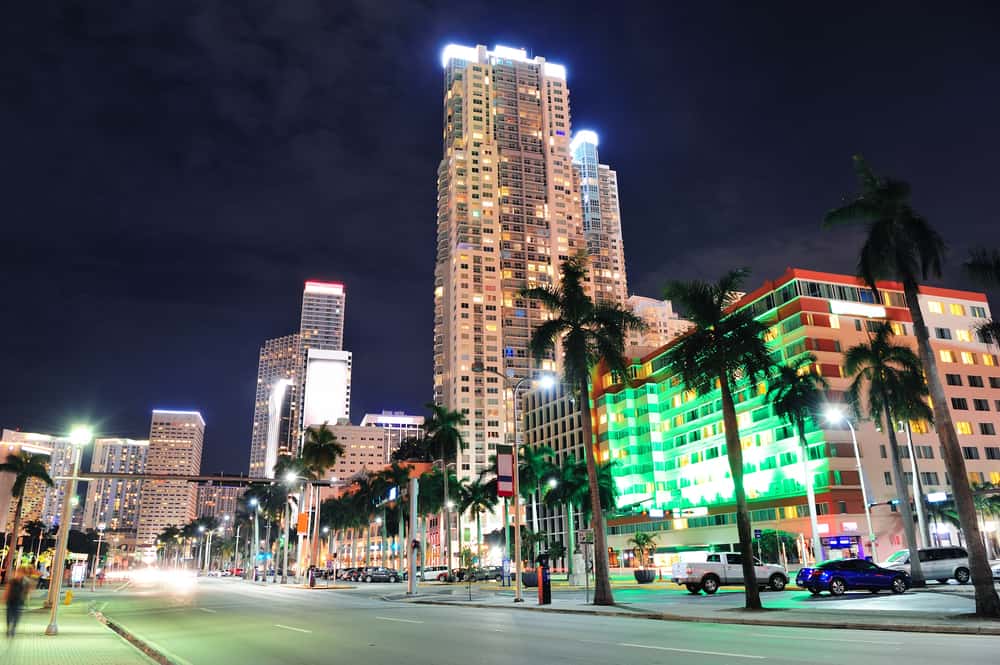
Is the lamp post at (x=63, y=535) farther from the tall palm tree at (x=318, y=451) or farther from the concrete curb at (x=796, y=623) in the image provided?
the tall palm tree at (x=318, y=451)

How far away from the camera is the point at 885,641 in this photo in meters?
15.8

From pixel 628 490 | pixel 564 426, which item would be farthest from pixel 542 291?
pixel 564 426

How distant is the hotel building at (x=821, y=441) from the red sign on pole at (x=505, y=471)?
3944 centimetres

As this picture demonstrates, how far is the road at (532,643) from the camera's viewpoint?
13328 millimetres

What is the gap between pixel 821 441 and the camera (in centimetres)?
8069

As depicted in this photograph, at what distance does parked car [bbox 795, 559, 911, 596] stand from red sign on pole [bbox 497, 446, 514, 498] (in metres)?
14.9

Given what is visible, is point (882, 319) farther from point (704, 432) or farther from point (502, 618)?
point (502, 618)

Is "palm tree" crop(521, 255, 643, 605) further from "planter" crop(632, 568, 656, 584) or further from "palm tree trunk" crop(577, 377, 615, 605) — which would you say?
"planter" crop(632, 568, 656, 584)

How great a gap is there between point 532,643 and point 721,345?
17562 millimetres

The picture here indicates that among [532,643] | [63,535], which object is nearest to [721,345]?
[532,643]

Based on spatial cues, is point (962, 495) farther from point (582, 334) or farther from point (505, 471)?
point (505, 471)

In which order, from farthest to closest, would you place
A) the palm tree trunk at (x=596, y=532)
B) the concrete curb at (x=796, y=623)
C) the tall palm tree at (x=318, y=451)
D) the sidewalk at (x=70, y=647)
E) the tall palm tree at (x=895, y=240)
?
the tall palm tree at (x=318, y=451)
the palm tree trunk at (x=596, y=532)
the tall palm tree at (x=895, y=240)
the concrete curb at (x=796, y=623)
the sidewalk at (x=70, y=647)

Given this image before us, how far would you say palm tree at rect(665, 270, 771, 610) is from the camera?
2944 centimetres

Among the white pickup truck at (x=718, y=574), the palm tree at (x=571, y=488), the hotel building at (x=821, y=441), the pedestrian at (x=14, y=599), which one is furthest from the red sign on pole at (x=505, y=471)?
the palm tree at (x=571, y=488)
